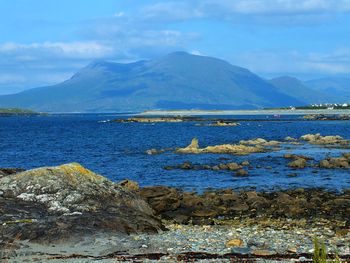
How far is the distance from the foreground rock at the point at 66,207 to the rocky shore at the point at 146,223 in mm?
35

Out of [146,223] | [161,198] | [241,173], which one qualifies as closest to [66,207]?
[146,223]

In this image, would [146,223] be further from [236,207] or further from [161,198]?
[236,207]

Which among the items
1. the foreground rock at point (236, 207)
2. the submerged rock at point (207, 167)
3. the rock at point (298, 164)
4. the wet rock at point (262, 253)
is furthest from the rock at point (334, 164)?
the wet rock at point (262, 253)

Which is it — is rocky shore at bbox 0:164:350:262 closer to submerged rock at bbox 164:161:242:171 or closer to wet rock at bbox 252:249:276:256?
wet rock at bbox 252:249:276:256

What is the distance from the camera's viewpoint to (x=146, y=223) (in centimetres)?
2020

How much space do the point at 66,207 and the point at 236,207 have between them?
347 inches

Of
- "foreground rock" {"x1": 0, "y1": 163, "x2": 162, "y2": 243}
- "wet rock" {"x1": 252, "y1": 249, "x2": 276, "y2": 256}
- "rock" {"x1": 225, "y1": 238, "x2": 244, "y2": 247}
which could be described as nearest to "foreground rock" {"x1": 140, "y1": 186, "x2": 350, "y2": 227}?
"foreground rock" {"x1": 0, "y1": 163, "x2": 162, "y2": 243}

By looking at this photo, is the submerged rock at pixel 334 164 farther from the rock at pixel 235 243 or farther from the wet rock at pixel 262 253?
the wet rock at pixel 262 253

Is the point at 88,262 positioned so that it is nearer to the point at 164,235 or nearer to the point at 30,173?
the point at 164,235

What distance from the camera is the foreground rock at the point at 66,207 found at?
59.8ft

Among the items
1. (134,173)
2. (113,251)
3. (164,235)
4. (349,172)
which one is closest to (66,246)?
(113,251)

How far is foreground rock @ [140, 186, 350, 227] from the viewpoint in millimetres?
24141

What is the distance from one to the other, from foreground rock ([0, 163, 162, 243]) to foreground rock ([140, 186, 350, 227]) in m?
2.03

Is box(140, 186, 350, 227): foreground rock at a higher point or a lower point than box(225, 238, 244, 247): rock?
Answer: lower
